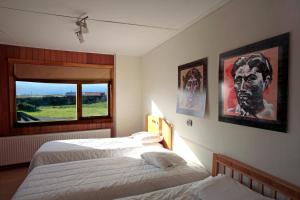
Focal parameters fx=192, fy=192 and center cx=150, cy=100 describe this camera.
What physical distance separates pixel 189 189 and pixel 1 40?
391 centimetres

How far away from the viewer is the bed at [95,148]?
9.05 feet

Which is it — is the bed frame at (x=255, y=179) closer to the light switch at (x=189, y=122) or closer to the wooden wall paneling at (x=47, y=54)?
the light switch at (x=189, y=122)

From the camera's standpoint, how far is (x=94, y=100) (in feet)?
14.7

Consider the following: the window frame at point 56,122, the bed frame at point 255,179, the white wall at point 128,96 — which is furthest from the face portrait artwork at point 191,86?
the window frame at point 56,122

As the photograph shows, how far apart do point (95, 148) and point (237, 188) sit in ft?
7.06

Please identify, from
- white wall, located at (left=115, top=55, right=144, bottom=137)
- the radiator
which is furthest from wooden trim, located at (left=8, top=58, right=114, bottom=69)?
the radiator

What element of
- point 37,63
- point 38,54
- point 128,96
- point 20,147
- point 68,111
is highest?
point 38,54

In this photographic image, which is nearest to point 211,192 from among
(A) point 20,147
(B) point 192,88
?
(B) point 192,88

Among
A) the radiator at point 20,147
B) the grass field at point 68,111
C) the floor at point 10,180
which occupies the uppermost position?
the grass field at point 68,111

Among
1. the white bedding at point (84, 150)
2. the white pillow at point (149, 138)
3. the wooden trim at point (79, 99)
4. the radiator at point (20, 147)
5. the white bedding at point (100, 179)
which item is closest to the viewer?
the white bedding at point (100, 179)

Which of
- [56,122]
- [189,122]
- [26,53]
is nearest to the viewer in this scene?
[189,122]

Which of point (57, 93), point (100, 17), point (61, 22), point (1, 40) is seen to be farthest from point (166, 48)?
point (1, 40)

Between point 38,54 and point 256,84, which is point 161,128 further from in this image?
point 38,54

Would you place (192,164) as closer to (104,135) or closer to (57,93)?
(104,135)
